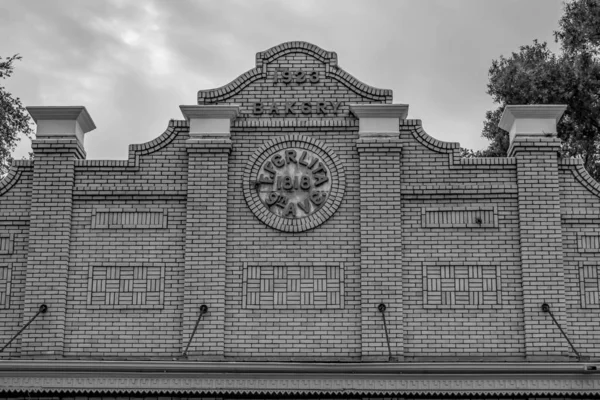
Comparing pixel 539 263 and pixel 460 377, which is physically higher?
pixel 539 263

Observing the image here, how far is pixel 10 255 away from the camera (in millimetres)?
17078

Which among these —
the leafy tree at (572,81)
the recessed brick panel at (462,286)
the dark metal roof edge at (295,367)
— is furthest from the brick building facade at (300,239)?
the leafy tree at (572,81)

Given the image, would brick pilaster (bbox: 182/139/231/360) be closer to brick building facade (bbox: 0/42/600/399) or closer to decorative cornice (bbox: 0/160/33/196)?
brick building facade (bbox: 0/42/600/399)

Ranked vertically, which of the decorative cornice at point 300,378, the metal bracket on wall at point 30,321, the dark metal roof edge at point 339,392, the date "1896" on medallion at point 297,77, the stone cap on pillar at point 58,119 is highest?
the date "1896" on medallion at point 297,77

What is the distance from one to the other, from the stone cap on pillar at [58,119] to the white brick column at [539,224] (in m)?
7.47

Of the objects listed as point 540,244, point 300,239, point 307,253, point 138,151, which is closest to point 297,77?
point 300,239

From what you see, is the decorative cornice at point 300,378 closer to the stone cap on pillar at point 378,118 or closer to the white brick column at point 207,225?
the white brick column at point 207,225

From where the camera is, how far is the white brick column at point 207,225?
16.4 metres

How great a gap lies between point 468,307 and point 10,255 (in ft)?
25.6

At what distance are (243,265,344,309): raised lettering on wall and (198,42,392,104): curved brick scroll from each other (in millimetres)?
3111

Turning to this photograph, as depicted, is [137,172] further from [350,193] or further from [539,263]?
[539,263]

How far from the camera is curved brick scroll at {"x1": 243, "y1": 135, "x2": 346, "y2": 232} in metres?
17.0

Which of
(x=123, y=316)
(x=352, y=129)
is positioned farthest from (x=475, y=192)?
(x=123, y=316)

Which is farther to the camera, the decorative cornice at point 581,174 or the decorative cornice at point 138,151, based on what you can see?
the decorative cornice at point 138,151
